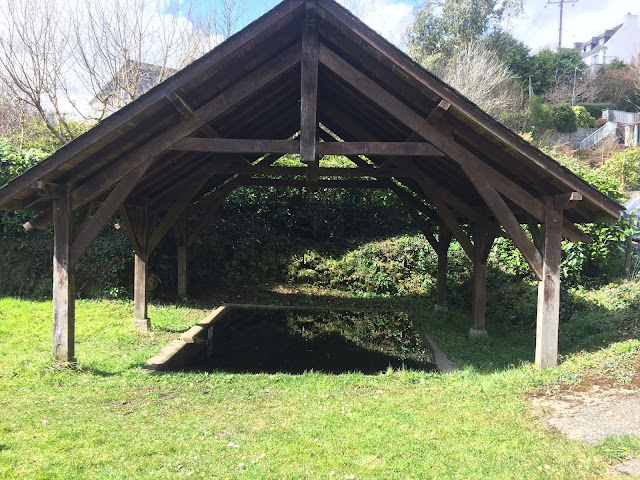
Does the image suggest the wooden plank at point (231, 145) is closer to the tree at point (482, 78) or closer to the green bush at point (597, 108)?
the tree at point (482, 78)

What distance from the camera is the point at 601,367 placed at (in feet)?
16.1

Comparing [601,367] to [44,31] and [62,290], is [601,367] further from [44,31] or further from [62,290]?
[44,31]

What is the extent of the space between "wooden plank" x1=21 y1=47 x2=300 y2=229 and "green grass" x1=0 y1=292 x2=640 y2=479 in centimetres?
203

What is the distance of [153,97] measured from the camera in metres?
4.62

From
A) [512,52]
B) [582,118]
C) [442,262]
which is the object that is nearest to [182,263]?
[442,262]

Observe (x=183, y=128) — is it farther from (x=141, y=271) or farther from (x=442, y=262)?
(x=442, y=262)

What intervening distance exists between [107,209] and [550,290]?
17.1 ft

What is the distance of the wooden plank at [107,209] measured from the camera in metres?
5.04

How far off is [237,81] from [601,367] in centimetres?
523

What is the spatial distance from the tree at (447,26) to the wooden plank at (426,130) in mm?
22832

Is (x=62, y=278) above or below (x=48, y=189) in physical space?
below

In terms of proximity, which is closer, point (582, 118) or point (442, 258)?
point (442, 258)

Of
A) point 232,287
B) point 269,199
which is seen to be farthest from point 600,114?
point 232,287

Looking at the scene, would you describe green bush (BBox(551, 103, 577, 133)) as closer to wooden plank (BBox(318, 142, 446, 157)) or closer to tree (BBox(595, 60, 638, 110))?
tree (BBox(595, 60, 638, 110))
